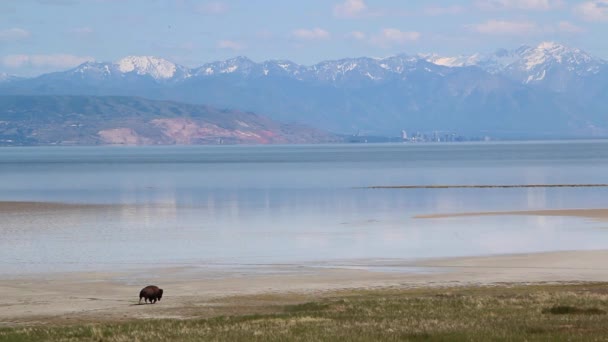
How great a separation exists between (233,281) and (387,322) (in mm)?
16884

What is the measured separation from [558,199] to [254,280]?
62.2m

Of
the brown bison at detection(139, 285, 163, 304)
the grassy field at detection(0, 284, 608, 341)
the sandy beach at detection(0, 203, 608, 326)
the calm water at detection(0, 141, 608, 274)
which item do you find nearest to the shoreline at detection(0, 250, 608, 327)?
the sandy beach at detection(0, 203, 608, 326)

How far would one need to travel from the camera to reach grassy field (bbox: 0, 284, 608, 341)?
908 inches

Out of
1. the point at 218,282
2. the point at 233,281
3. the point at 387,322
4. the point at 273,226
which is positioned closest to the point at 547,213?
the point at 273,226

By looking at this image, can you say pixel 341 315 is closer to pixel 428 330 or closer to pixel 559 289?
pixel 428 330

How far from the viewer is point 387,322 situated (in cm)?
2542

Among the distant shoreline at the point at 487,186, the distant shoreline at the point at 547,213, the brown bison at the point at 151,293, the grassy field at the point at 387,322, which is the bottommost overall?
the distant shoreline at the point at 487,186

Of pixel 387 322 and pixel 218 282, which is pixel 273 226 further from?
pixel 387 322

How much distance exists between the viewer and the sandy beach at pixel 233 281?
32.2m

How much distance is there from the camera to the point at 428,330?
78.1ft

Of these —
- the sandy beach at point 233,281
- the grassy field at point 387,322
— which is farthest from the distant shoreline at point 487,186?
the grassy field at point 387,322

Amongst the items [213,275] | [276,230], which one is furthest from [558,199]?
[213,275]

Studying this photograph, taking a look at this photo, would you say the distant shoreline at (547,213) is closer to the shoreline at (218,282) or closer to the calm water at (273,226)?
the calm water at (273,226)

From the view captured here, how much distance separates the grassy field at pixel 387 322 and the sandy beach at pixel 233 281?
2.71 m
